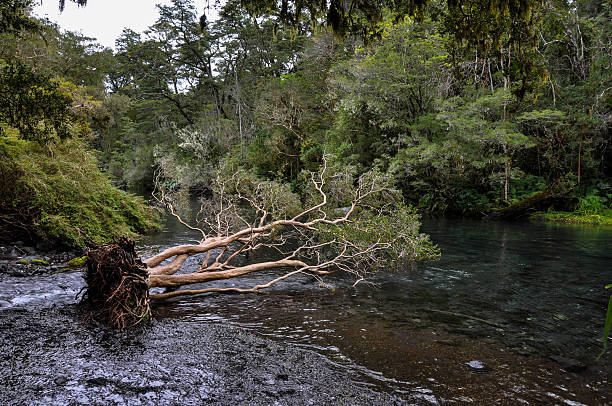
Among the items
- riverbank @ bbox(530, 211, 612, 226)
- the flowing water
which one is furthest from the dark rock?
riverbank @ bbox(530, 211, 612, 226)

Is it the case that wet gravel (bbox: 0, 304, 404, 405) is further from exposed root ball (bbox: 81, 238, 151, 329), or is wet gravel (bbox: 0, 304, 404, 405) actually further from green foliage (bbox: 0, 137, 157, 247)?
green foliage (bbox: 0, 137, 157, 247)

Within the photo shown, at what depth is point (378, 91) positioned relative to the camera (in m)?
20.5

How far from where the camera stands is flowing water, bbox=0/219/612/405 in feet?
13.4

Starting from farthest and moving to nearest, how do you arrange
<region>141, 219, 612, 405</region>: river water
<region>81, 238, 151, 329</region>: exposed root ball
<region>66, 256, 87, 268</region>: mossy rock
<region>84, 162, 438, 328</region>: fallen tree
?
<region>66, 256, 87, 268</region>: mossy rock < <region>84, 162, 438, 328</region>: fallen tree < <region>81, 238, 151, 329</region>: exposed root ball < <region>141, 219, 612, 405</region>: river water

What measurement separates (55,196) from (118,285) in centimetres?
634

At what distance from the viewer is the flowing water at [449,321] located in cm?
409

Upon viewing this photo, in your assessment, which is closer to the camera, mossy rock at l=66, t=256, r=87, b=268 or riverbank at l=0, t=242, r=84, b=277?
riverbank at l=0, t=242, r=84, b=277

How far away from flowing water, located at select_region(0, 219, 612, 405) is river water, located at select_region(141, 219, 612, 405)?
0.06 feet

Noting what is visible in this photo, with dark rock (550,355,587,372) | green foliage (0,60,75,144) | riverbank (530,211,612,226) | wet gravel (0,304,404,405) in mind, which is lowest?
dark rock (550,355,587,372)

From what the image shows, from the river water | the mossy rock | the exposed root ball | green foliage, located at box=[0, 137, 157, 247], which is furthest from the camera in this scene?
green foliage, located at box=[0, 137, 157, 247]

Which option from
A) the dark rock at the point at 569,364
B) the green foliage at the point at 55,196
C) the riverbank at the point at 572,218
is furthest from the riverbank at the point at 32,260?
the riverbank at the point at 572,218

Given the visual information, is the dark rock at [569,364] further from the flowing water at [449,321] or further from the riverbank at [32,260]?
the riverbank at [32,260]

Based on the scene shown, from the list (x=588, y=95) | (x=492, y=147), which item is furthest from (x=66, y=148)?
(x=588, y=95)

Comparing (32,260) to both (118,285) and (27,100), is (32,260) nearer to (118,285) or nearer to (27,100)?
(27,100)
